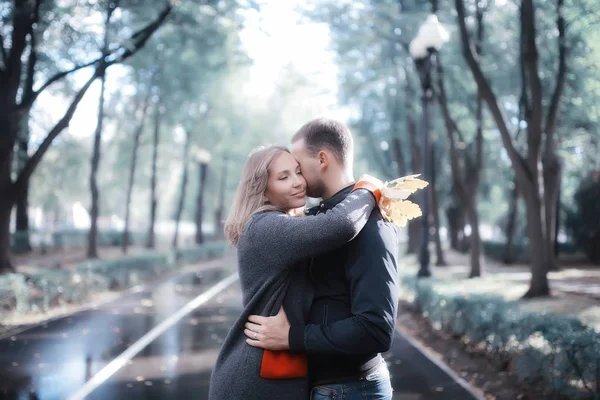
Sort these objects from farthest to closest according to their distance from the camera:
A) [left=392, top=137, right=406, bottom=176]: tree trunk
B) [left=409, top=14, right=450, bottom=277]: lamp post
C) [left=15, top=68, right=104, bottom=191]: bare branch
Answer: [left=392, top=137, right=406, bottom=176]: tree trunk → [left=15, top=68, right=104, bottom=191]: bare branch → [left=409, top=14, right=450, bottom=277]: lamp post

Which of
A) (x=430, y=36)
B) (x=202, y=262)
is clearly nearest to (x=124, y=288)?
(x=430, y=36)

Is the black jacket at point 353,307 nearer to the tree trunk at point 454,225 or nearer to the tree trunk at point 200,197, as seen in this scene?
the tree trunk at point 200,197

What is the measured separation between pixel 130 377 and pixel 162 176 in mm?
43539

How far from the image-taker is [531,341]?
23.2 ft

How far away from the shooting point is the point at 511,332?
7.64 meters

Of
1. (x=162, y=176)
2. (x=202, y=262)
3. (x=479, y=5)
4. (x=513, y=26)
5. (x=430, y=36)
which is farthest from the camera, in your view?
(x=162, y=176)

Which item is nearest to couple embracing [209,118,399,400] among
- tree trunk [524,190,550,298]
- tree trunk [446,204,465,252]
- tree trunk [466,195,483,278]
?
tree trunk [524,190,550,298]

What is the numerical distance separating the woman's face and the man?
0.20 ft

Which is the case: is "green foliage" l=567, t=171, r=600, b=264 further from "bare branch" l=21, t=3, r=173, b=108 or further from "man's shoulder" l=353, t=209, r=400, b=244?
"man's shoulder" l=353, t=209, r=400, b=244

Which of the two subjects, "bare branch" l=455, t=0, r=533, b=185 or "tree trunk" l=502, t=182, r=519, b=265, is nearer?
"bare branch" l=455, t=0, r=533, b=185

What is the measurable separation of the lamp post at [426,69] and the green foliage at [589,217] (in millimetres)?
15350

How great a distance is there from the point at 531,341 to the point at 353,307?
17.1ft

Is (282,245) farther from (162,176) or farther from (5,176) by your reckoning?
(162,176)

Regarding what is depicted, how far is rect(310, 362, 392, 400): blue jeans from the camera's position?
2771 mm
